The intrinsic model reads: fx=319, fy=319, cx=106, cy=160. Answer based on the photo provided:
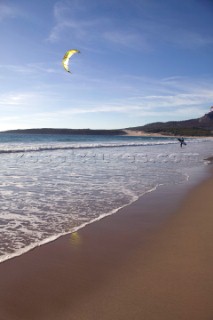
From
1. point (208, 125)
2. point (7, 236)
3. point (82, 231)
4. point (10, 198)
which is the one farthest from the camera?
point (208, 125)

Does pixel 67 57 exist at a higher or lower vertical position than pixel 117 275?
higher

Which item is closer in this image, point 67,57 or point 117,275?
point 117,275

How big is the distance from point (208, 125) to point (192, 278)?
171312 millimetres

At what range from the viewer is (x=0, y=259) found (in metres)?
4.04

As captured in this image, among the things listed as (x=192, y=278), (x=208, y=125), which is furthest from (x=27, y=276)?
(x=208, y=125)

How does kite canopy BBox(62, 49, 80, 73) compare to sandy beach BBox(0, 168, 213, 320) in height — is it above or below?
above

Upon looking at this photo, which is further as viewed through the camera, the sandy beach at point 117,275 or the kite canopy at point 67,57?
the kite canopy at point 67,57

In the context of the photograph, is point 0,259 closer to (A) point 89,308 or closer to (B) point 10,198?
(A) point 89,308

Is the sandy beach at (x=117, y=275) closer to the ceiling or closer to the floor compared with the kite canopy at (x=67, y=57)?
closer to the floor

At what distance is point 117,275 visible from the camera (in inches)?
144

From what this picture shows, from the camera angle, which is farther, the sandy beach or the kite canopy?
the kite canopy

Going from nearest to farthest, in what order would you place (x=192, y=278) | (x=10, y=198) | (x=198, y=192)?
(x=192, y=278) → (x=10, y=198) → (x=198, y=192)

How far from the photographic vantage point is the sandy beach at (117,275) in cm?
292

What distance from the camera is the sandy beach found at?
115 inches
